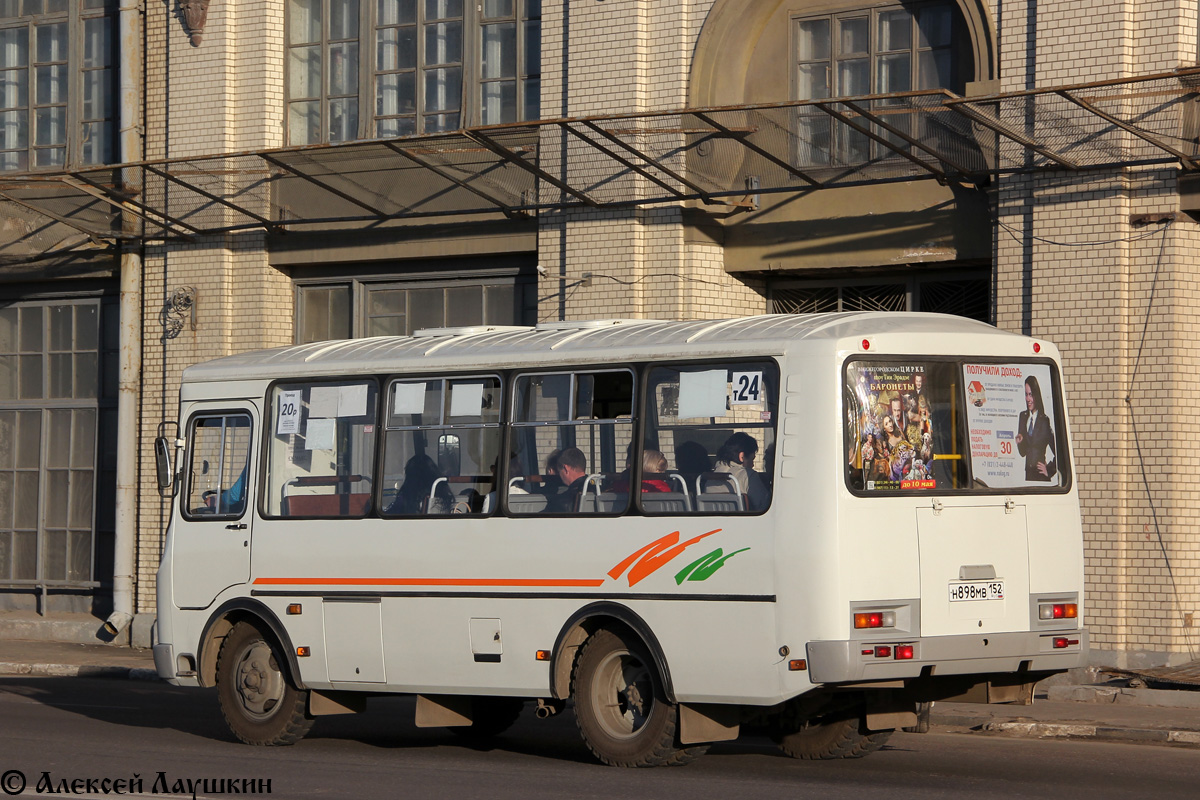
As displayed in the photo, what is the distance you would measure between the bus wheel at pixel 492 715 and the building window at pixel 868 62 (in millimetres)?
6894

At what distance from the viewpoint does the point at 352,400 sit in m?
12.4

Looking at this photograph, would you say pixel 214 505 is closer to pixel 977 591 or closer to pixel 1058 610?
pixel 977 591

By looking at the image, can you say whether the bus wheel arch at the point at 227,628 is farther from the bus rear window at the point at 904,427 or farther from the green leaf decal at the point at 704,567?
the bus rear window at the point at 904,427

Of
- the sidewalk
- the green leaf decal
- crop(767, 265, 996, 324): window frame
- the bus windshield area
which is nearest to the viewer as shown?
the bus windshield area

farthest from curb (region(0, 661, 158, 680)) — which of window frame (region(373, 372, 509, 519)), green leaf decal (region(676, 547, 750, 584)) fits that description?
green leaf decal (region(676, 547, 750, 584))

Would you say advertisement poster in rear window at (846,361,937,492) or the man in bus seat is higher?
advertisement poster in rear window at (846,361,937,492)

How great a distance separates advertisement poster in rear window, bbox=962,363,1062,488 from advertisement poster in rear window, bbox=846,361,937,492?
0.35 m

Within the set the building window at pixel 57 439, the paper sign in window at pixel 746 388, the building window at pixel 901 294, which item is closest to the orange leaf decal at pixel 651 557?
the paper sign in window at pixel 746 388

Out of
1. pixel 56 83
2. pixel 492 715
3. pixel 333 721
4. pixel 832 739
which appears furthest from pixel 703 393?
pixel 56 83

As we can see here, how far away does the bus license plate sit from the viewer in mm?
10180

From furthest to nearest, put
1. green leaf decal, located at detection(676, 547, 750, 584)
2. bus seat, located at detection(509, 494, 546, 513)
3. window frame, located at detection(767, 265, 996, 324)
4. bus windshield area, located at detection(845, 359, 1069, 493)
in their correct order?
window frame, located at detection(767, 265, 996, 324)
bus seat, located at detection(509, 494, 546, 513)
green leaf decal, located at detection(676, 547, 750, 584)
bus windshield area, located at detection(845, 359, 1069, 493)

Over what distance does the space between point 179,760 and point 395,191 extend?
374 inches

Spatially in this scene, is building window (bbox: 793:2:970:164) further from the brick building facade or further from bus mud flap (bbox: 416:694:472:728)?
bus mud flap (bbox: 416:694:472:728)

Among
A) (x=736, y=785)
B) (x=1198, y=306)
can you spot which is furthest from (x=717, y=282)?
(x=736, y=785)
